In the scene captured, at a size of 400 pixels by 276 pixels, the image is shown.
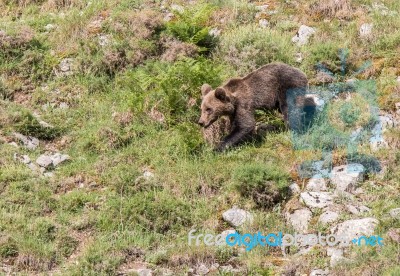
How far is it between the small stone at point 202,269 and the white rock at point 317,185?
173 centimetres

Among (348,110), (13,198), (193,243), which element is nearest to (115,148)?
(13,198)

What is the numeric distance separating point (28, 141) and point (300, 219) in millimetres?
4114

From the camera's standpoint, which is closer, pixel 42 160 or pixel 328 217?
pixel 328 217

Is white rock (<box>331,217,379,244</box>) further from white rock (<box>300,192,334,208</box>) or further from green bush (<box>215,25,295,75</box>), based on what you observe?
green bush (<box>215,25,295,75</box>)

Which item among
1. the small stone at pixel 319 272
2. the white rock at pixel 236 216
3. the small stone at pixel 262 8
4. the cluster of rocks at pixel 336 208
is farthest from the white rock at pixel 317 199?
the small stone at pixel 262 8

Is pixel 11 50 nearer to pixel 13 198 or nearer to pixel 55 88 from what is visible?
pixel 55 88

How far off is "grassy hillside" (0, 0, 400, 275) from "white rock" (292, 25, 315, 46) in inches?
4.0

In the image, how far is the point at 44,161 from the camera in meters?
9.38

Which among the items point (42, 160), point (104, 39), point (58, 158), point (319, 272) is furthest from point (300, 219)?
point (104, 39)

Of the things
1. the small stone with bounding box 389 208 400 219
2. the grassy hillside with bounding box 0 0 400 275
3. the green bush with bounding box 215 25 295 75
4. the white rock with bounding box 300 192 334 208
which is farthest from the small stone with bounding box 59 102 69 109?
the small stone with bounding box 389 208 400 219

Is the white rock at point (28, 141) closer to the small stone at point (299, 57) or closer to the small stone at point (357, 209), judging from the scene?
the small stone at point (299, 57)

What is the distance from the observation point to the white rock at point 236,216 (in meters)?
7.95

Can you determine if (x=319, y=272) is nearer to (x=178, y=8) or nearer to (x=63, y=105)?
(x=63, y=105)

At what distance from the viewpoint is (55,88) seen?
436 inches
